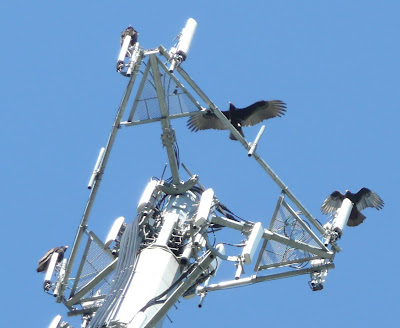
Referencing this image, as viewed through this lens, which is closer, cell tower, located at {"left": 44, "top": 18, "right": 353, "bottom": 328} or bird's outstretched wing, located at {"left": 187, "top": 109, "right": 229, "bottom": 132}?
cell tower, located at {"left": 44, "top": 18, "right": 353, "bottom": 328}

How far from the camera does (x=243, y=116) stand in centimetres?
4747

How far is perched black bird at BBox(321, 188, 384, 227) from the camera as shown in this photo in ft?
138

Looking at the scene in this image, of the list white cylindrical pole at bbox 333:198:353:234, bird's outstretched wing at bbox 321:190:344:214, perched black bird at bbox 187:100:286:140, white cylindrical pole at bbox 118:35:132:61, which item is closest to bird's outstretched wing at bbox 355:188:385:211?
bird's outstretched wing at bbox 321:190:344:214

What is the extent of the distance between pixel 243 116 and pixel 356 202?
687 cm

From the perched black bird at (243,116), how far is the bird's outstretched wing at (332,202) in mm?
4967

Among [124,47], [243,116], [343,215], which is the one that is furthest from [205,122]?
[124,47]

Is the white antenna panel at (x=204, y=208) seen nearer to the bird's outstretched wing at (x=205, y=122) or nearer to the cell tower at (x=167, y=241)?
the cell tower at (x=167, y=241)

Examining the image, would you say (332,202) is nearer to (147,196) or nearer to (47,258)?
(147,196)

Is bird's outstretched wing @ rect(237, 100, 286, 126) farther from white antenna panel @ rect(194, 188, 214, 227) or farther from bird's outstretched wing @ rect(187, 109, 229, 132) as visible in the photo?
white antenna panel @ rect(194, 188, 214, 227)

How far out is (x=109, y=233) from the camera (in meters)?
35.8

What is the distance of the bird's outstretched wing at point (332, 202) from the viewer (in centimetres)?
4188

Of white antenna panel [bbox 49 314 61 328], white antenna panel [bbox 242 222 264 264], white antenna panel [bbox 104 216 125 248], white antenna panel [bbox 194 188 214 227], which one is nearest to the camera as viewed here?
white antenna panel [bbox 194 188 214 227]

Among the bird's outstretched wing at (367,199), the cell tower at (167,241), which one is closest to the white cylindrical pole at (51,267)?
the cell tower at (167,241)

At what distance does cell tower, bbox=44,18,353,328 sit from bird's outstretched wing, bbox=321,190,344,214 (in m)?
2.85
